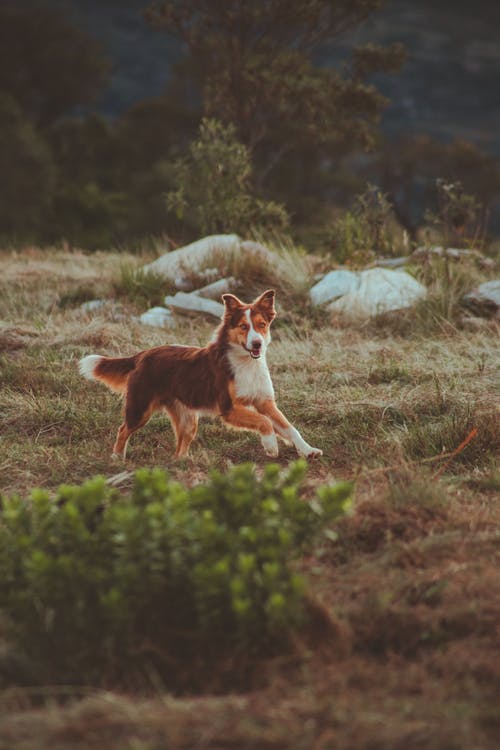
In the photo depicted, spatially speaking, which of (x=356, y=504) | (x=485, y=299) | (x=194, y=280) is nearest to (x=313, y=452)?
(x=356, y=504)

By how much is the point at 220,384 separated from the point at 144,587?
251 cm

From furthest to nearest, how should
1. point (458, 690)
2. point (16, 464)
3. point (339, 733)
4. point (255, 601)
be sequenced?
point (16, 464)
point (255, 601)
point (458, 690)
point (339, 733)

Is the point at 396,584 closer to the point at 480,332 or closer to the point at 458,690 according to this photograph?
the point at 458,690

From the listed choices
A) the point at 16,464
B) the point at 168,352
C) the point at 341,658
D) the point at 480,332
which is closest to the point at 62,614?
the point at 341,658

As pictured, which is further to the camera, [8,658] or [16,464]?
[16,464]

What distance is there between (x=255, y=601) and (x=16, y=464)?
2826mm

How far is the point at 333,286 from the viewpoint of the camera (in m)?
9.83

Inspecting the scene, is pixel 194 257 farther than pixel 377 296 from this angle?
Yes

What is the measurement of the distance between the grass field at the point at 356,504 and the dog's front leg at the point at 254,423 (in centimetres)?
28

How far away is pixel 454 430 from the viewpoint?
209 inches

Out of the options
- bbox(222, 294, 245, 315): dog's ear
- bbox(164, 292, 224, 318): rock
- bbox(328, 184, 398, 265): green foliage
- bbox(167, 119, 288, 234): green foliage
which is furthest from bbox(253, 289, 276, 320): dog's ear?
bbox(167, 119, 288, 234): green foliage

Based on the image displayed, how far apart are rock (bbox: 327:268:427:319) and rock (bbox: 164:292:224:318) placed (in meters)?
1.34

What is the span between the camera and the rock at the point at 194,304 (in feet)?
30.9

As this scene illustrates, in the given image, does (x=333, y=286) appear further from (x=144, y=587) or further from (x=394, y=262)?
(x=144, y=587)
